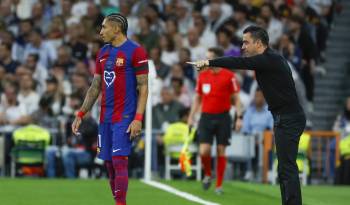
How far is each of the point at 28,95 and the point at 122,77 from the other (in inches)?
430

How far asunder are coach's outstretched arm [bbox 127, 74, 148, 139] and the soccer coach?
1253 millimetres

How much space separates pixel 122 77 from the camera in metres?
13.0

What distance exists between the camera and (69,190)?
17859mm

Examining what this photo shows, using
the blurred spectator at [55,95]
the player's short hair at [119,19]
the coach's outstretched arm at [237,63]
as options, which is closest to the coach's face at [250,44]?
the coach's outstretched arm at [237,63]

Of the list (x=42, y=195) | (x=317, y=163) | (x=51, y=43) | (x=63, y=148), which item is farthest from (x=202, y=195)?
(x=51, y=43)

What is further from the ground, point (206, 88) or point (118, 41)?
point (118, 41)

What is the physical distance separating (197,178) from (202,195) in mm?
5267

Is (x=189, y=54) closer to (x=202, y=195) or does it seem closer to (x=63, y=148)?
(x=63, y=148)

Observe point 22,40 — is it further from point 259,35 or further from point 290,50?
point 259,35

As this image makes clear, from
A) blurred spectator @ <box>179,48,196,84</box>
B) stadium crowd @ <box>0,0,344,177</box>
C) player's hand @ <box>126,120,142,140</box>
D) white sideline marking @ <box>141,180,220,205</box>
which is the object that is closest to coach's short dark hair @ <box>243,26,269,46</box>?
player's hand @ <box>126,120,142,140</box>

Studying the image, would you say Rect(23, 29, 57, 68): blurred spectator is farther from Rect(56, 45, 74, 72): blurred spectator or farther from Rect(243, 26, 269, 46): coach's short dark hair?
Rect(243, 26, 269, 46): coach's short dark hair

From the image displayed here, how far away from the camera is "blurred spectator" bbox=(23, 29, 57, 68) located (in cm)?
2564

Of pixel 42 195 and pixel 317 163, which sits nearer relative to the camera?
pixel 42 195

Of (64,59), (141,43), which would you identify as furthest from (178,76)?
(64,59)
